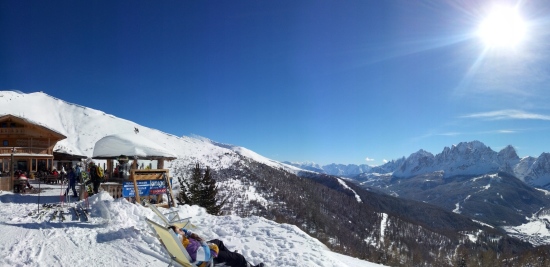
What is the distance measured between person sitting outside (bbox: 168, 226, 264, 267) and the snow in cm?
119

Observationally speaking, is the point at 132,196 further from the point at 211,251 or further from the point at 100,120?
the point at 100,120

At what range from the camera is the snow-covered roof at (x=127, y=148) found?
14.3 meters

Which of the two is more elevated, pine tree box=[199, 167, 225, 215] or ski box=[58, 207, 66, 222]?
ski box=[58, 207, 66, 222]

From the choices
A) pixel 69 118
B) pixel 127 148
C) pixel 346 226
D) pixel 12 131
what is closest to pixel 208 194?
pixel 127 148

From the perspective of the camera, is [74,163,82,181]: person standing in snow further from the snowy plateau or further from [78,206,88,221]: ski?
[78,206,88,221]: ski

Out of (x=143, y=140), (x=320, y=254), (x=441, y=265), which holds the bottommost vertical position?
(x=441, y=265)

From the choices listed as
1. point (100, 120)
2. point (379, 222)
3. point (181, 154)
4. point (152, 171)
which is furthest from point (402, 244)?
point (152, 171)

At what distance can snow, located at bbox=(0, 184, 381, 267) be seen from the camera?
7930 millimetres

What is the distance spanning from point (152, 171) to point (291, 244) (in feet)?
25.3

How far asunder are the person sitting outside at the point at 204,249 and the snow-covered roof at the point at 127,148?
8013mm

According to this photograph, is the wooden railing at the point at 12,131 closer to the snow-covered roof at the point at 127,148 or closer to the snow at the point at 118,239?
the snow at the point at 118,239

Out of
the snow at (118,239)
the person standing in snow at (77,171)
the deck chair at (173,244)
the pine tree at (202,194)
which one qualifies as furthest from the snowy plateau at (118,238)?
the pine tree at (202,194)

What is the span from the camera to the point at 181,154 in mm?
136500

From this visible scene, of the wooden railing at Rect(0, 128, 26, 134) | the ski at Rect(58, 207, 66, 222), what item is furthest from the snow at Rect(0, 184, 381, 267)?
the wooden railing at Rect(0, 128, 26, 134)
